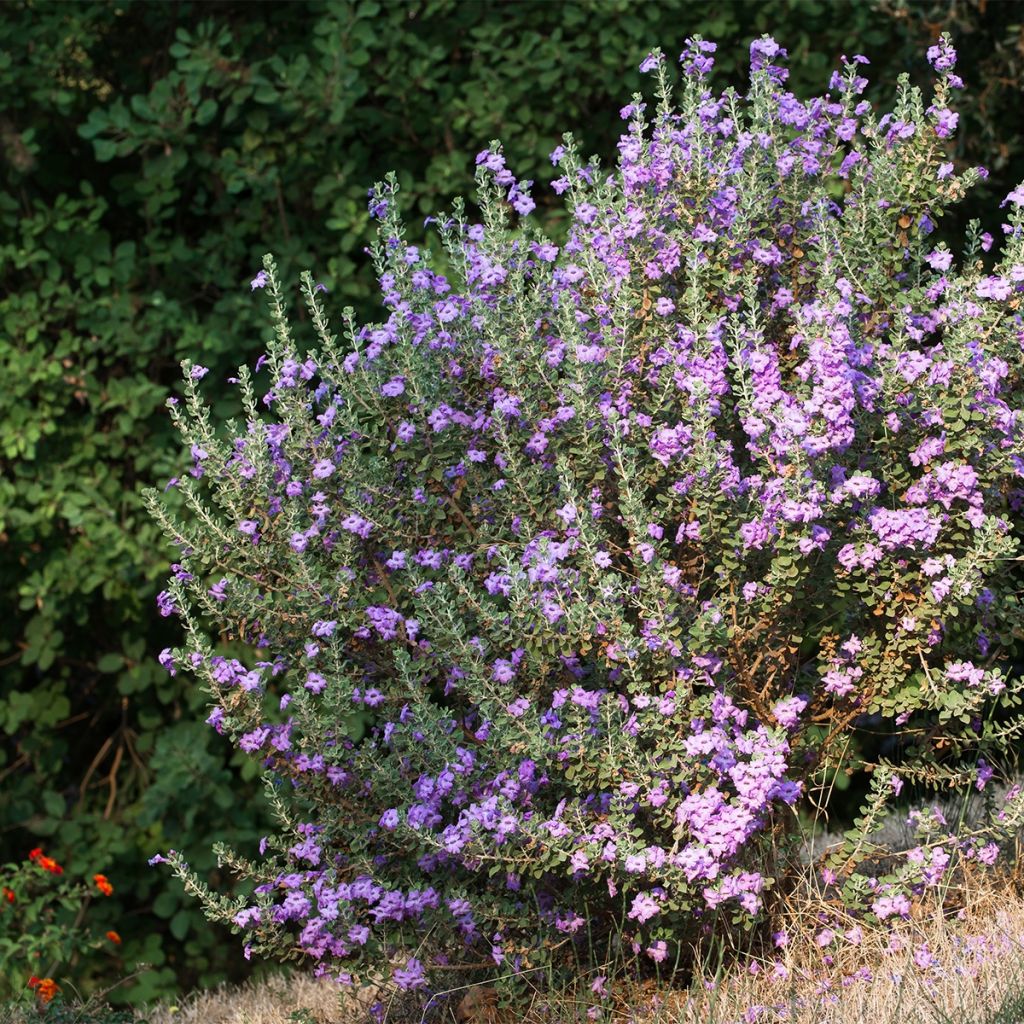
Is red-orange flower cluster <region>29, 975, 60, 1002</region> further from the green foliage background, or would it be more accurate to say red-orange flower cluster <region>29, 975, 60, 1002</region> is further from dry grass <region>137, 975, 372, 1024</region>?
the green foliage background

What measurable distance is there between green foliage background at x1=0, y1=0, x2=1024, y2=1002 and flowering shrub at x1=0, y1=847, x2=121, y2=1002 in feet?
0.75

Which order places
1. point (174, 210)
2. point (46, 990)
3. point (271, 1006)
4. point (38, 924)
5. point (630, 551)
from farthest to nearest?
1. point (174, 210)
2. point (38, 924)
3. point (46, 990)
4. point (271, 1006)
5. point (630, 551)

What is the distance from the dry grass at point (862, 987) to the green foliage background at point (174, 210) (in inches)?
85.3

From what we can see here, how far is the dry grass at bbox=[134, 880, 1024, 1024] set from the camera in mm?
2953

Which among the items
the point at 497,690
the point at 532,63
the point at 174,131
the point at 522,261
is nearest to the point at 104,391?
the point at 174,131

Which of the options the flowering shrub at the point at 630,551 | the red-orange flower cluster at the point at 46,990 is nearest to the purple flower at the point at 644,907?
the flowering shrub at the point at 630,551

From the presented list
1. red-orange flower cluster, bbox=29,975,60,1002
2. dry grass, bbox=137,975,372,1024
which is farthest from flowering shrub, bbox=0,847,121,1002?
dry grass, bbox=137,975,372,1024

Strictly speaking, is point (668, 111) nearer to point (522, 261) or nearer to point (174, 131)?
point (522, 261)

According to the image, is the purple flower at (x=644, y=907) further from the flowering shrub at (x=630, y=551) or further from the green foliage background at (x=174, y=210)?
the green foliage background at (x=174, y=210)

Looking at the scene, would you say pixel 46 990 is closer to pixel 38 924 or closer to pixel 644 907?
pixel 38 924

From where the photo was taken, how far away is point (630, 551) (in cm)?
329

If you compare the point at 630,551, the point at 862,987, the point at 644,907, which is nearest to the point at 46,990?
Answer: the point at 644,907

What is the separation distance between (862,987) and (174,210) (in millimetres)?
3764

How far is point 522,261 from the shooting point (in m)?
3.50
